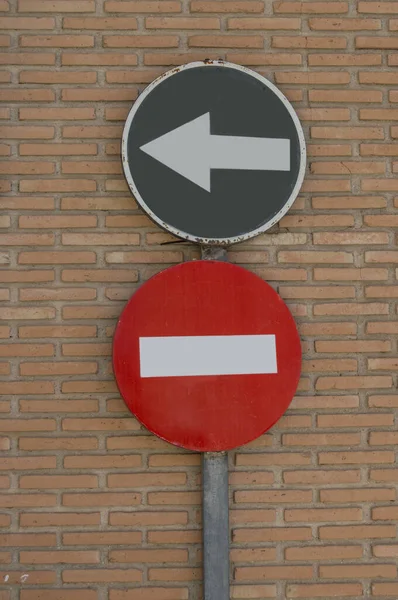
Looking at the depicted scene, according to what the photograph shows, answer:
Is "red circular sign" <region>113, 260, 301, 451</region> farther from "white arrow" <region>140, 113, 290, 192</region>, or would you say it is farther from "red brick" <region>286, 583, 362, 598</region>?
"red brick" <region>286, 583, 362, 598</region>

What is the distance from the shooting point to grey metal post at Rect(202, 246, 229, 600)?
2.67m

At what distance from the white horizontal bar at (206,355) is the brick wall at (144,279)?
9.0 inches

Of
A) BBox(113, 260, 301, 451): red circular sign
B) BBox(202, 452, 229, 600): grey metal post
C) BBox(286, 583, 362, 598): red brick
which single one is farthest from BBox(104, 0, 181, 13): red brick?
BBox(286, 583, 362, 598): red brick

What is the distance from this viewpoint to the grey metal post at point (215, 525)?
267 cm

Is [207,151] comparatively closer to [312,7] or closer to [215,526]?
[312,7]

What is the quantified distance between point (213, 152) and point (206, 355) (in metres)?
0.80

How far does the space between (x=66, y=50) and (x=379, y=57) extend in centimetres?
131

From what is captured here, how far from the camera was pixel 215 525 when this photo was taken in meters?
2.68

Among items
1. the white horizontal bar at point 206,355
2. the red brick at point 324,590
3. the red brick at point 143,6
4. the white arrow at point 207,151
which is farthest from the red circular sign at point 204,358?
the red brick at point 143,6

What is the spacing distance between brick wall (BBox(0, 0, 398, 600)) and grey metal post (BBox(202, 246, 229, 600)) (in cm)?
7

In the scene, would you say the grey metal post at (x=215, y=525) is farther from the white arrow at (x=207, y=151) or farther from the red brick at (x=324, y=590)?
the white arrow at (x=207, y=151)

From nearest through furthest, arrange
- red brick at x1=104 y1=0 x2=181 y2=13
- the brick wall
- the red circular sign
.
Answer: the red circular sign → the brick wall → red brick at x1=104 y1=0 x2=181 y2=13

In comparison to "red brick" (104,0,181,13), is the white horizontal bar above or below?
below

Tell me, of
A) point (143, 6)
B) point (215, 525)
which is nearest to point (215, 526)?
point (215, 525)
